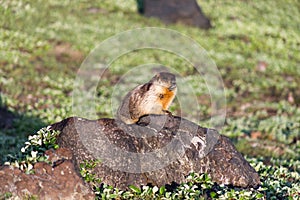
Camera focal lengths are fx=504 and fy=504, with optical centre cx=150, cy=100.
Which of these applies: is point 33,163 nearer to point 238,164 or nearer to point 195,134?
point 195,134

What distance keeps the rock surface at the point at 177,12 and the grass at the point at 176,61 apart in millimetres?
841

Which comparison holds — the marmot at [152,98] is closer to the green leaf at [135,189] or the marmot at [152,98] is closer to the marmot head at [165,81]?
the marmot head at [165,81]

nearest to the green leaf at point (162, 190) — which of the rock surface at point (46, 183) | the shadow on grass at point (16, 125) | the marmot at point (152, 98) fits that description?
the rock surface at point (46, 183)

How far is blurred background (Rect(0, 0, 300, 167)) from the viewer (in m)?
19.9

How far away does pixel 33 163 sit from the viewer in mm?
8898

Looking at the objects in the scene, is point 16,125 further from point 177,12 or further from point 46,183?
point 177,12

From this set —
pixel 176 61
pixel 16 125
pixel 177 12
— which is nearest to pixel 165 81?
pixel 16 125

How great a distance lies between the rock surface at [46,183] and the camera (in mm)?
8336

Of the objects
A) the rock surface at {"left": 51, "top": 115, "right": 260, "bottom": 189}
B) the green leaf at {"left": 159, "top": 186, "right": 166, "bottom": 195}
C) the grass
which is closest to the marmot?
the rock surface at {"left": 51, "top": 115, "right": 260, "bottom": 189}

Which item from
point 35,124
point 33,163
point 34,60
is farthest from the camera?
point 34,60

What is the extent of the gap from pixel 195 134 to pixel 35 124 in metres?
8.96

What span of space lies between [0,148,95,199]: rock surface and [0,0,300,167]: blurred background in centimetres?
545

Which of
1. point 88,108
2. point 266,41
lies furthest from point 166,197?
point 266,41

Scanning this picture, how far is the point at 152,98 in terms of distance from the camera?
1091 centimetres
